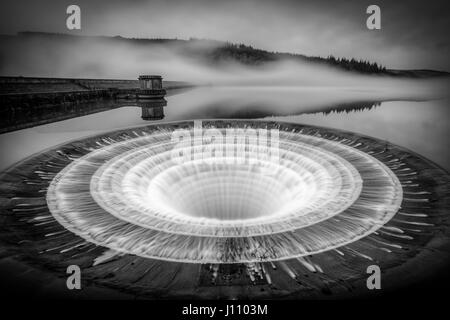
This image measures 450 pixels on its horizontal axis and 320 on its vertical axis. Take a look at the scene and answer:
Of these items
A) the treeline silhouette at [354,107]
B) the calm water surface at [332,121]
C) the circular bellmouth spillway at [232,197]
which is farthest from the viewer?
the treeline silhouette at [354,107]

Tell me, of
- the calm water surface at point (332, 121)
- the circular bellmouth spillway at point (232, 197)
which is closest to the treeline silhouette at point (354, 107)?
the calm water surface at point (332, 121)

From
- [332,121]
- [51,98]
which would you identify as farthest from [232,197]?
[51,98]

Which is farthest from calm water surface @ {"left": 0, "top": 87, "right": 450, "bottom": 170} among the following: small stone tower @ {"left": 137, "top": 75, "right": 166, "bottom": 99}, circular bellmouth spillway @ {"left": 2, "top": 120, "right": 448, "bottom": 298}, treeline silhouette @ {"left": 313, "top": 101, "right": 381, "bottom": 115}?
small stone tower @ {"left": 137, "top": 75, "right": 166, "bottom": 99}

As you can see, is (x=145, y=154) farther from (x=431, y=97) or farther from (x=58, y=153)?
(x=431, y=97)

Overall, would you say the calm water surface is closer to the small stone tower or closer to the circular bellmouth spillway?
the circular bellmouth spillway

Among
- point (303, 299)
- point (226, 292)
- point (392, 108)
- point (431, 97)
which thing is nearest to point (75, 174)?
point (226, 292)

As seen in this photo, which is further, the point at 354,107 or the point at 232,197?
the point at 354,107

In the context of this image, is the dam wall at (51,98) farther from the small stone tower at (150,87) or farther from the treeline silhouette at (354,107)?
the treeline silhouette at (354,107)

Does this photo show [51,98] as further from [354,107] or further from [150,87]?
[354,107]

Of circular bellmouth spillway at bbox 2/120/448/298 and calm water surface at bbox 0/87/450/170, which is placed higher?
calm water surface at bbox 0/87/450/170
